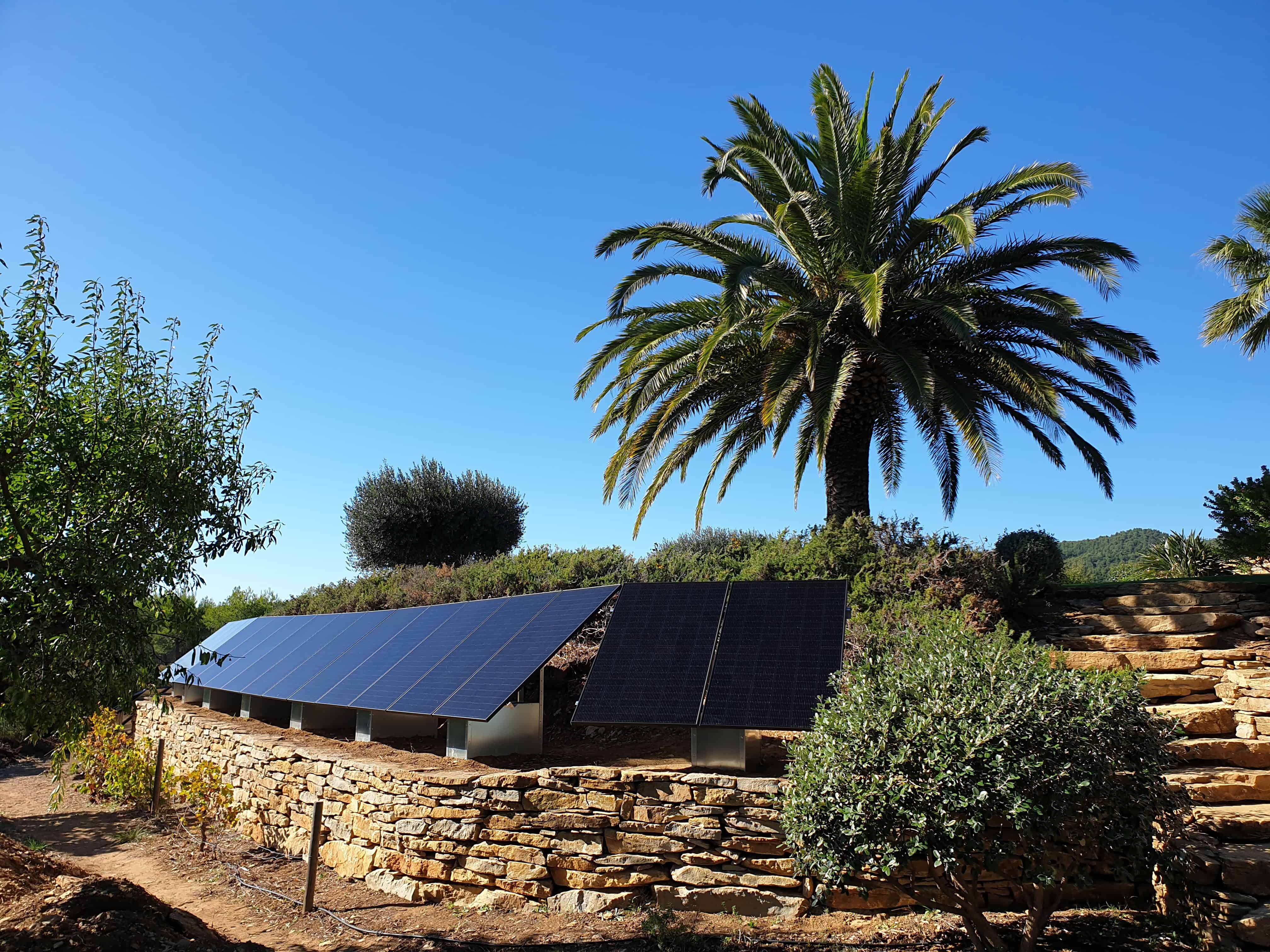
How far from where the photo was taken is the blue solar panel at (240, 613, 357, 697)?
12719mm

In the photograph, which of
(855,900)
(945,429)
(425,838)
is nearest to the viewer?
(855,900)

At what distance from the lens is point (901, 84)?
13.6 meters

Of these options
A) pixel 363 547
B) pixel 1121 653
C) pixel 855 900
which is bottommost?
pixel 855 900

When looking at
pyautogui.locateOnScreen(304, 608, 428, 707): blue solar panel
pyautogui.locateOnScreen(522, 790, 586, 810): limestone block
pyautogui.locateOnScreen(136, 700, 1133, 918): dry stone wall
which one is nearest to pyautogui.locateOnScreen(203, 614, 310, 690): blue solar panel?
pyautogui.locateOnScreen(304, 608, 428, 707): blue solar panel

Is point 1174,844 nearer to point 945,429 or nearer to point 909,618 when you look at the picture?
point 909,618

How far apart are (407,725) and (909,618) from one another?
6386 mm

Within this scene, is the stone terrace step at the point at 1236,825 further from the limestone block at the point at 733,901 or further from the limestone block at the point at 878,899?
the limestone block at the point at 733,901

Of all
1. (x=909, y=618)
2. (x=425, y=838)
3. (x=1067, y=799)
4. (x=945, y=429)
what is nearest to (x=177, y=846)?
(x=425, y=838)

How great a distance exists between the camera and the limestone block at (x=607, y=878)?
259 inches

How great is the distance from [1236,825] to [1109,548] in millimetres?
37360

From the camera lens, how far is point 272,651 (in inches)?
575

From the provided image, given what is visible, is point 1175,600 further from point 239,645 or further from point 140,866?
point 239,645

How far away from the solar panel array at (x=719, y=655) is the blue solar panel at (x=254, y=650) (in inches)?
362

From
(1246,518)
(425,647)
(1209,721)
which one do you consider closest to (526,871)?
(425,647)
